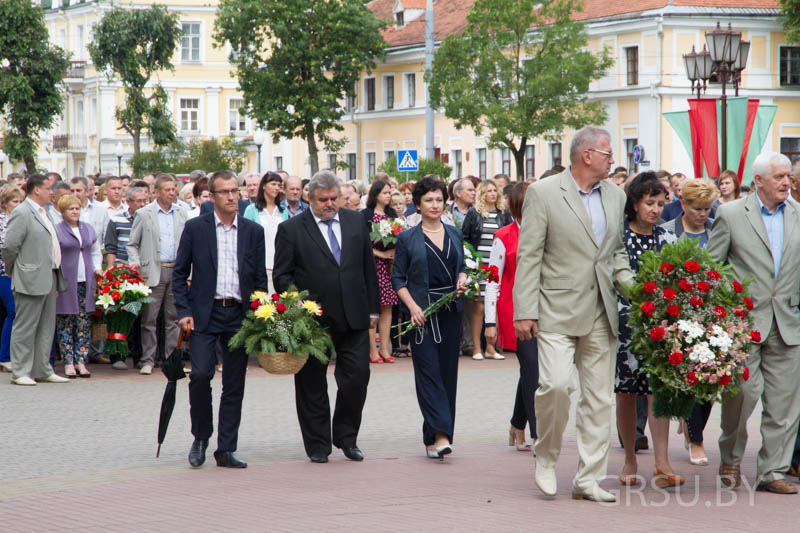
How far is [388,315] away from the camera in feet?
54.9

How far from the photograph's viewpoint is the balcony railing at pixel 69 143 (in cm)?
9225

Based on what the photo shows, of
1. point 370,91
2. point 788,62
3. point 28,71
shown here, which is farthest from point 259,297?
point 370,91

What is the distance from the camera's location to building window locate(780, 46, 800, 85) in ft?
183

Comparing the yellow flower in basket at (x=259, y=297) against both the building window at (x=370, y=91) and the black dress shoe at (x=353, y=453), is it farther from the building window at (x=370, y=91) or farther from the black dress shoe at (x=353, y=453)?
the building window at (x=370, y=91)

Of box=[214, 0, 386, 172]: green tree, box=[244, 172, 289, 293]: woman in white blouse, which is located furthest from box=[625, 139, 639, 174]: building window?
box=[244, 172, 289, 293]: woman in white blouse

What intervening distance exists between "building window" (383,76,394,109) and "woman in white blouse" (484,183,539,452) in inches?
2353

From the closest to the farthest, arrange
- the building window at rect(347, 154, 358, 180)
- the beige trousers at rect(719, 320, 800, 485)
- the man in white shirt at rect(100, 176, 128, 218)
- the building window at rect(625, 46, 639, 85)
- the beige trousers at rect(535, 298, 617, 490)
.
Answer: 1. the beige trousers at rect(535, 298, 617, 490)
2. the beige trousers at rect(719, 320, 800, 485)
3. the man in white shirt at rect(100, 176, 128, 218)
4. the building window at rect(625, 46, 639, 85)
5. the building window at rect(347, 154, 358, 180)

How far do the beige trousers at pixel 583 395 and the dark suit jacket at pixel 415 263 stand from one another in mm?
2025

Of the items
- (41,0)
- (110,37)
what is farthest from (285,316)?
(41,0)

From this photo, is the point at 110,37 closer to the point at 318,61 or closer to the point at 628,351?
the point at 318,61

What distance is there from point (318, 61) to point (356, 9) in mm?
3091

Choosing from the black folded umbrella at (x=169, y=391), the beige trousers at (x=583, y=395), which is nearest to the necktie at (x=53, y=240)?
the black folded umbrella at (x=169, y=391)

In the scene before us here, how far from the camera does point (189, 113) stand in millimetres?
90000

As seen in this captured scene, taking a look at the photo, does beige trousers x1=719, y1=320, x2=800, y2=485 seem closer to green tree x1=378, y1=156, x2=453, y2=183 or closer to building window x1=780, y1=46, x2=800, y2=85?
green tree x1=378, y1=156, x2=453, y2=183
